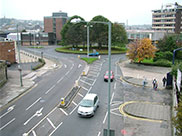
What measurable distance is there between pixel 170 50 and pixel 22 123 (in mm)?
39574

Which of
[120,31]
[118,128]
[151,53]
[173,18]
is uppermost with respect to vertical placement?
[173,18]

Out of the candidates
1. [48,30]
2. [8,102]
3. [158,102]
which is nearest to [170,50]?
[158,102]

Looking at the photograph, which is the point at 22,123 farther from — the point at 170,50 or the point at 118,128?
the point at 170,50

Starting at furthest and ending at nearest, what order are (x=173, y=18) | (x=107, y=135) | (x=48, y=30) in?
(x=48, y=30) < (x=173, y=18) < (x=107, y=135)

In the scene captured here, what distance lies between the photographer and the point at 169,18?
9894cm

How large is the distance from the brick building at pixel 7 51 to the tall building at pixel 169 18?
73.3 meters

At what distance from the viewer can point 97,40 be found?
66812 mm

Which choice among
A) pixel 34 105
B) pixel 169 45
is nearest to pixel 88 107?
pixel 34 105

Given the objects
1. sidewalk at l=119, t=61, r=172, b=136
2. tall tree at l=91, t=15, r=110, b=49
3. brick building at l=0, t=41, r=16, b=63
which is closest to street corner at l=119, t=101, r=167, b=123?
sidewalk at l=119, t=61, r=172, b=136

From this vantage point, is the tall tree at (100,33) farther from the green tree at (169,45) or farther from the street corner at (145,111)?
the street corner at (145,111)

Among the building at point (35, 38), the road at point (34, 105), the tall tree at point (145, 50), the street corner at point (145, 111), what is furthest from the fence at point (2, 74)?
the building at point (35, 38)

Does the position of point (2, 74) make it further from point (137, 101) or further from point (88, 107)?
point (137, 101)

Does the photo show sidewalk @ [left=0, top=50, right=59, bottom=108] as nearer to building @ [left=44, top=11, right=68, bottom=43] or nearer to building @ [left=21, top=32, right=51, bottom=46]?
building @ [left=21, top=32, right=51, bottom=46]

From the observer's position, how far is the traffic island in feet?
70.7
